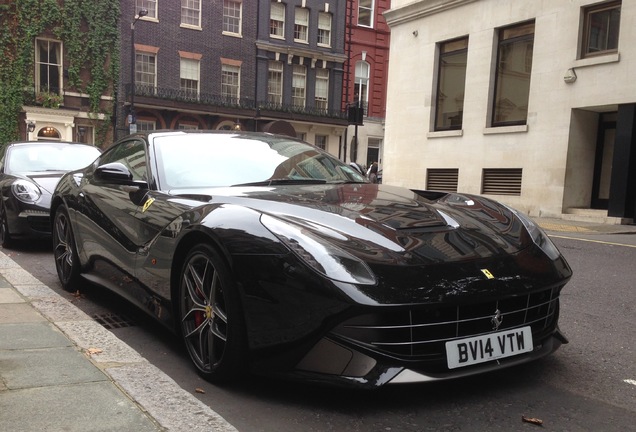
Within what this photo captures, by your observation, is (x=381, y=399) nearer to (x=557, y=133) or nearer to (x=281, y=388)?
(x=281, y=388)

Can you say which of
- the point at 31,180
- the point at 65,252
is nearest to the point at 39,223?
the point at 31,180

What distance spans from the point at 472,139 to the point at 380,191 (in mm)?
14747

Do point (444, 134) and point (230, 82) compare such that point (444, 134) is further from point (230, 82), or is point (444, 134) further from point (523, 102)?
point (230, 82)

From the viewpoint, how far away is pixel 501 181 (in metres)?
16.9

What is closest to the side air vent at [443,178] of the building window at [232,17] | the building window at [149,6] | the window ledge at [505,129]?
the window ledge at [505,129]

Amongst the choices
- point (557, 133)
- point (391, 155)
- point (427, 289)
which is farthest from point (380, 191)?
point (391, 155)

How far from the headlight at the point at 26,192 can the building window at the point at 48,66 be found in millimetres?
23956

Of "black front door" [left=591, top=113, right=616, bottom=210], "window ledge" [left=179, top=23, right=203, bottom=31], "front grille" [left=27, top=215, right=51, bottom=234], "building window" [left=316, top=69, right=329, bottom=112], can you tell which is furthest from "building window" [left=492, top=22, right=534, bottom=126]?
"building window" [left=316, top=69, right=329, bottom=112]

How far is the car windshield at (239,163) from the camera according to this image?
144 inches

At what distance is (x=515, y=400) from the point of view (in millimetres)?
2646

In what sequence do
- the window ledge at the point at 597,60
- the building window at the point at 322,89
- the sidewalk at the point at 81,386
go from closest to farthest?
the sidewalk at the point at 81,386 → the window ledge at the point at 597,60 → the building window at the point at 322,89

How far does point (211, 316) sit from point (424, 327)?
108 cm

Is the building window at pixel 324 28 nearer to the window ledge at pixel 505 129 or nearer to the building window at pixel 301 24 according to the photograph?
the building window at pixel 301 24

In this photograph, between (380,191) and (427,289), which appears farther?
(380,191)
